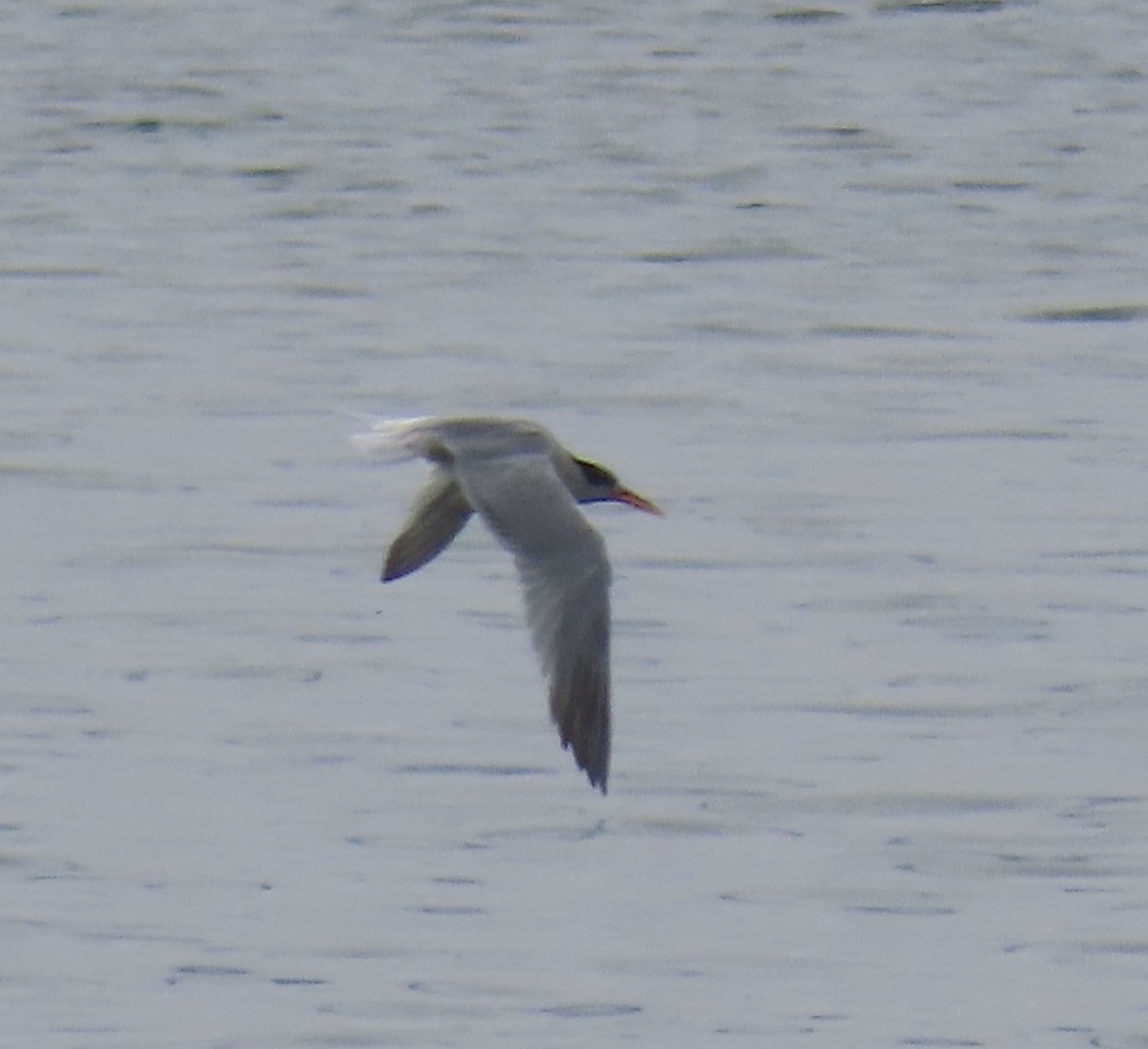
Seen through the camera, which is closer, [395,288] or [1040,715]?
[1040,715]

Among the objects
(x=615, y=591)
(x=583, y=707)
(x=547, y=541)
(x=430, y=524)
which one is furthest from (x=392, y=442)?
(x=615, y=591)

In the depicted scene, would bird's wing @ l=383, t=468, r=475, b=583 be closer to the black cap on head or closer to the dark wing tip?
the black cap on head

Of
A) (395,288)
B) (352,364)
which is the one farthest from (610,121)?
(352,364)

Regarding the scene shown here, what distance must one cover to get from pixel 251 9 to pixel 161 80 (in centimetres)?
469

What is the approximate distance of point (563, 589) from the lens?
7.73m

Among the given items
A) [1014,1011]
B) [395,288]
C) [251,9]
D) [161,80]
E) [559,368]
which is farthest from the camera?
[251,9]

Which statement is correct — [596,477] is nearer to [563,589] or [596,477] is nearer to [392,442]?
[392,442]

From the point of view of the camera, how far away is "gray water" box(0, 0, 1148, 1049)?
26.7 feet

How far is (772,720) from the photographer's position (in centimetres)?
991

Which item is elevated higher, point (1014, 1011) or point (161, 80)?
point (1014, 1011)

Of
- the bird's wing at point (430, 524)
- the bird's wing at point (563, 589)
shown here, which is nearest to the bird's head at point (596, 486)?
the bird's wing at point (430, 524)

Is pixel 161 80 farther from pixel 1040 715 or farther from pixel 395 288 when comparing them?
pixel 1040 715

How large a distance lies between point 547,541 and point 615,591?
140 inches

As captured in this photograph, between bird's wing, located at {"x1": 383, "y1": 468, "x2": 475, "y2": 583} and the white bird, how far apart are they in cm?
6
